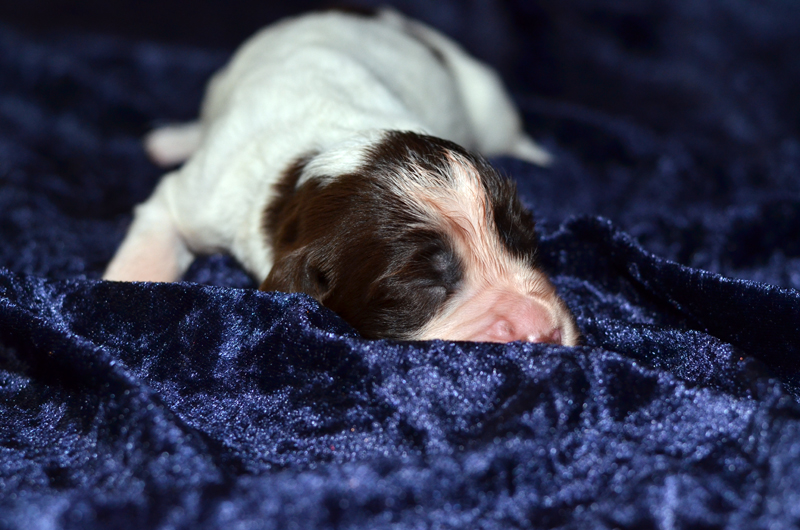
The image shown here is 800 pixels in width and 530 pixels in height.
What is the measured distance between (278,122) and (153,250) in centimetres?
61

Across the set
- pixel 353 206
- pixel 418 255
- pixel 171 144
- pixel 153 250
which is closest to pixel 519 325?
pixel 418 255

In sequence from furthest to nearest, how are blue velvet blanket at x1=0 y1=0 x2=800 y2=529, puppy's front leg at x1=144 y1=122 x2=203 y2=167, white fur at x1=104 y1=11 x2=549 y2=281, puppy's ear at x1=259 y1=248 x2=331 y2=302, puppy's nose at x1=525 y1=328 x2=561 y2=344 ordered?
1. puppy's front leg at x1=144 y1=122 x2=203 y2=167
2. white fur at x1=104 y1=11 x2=549 y2=281
3. puppy's ear at x1=259 y1=248 x2=331 y2=302
4. puppy's nose at x1=525 y1=328 x2=561 y2=344
5. blue velvet blanket at x1=0 y1=0 x2=800 y2=529

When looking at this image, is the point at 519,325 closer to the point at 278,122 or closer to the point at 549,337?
the point at 549,337

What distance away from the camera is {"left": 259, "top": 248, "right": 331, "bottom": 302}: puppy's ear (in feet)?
6.30

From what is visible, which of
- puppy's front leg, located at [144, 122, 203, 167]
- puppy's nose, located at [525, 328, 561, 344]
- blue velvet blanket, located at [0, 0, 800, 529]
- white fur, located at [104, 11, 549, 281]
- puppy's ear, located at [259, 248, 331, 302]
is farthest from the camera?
puppy's front leg, located at [144, 122, 203, 167]

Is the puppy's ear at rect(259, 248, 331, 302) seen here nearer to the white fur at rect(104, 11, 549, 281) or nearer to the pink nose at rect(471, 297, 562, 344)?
the white fur at rect(104, 11, 549, 281)

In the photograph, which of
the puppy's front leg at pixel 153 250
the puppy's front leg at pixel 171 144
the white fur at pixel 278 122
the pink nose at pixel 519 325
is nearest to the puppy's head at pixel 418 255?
the pink nose at pixel 519 325

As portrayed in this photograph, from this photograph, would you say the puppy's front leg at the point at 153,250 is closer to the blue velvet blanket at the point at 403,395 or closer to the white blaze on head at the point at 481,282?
the blue velvet blanket at the point at 403,395

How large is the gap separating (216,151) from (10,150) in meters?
1.39

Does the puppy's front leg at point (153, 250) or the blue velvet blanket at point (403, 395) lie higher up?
the blue velvet blanket at point (403, 395)

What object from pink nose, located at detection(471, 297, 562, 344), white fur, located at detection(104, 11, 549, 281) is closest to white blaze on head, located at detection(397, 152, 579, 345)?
pink nose, located at detection(471, 297, 562, 344)

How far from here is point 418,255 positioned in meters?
1.85

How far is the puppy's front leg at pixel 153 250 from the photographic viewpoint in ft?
7.79

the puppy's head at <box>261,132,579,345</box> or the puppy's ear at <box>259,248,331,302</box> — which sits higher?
the puppy's head at <box>261,132,579,345</box>
